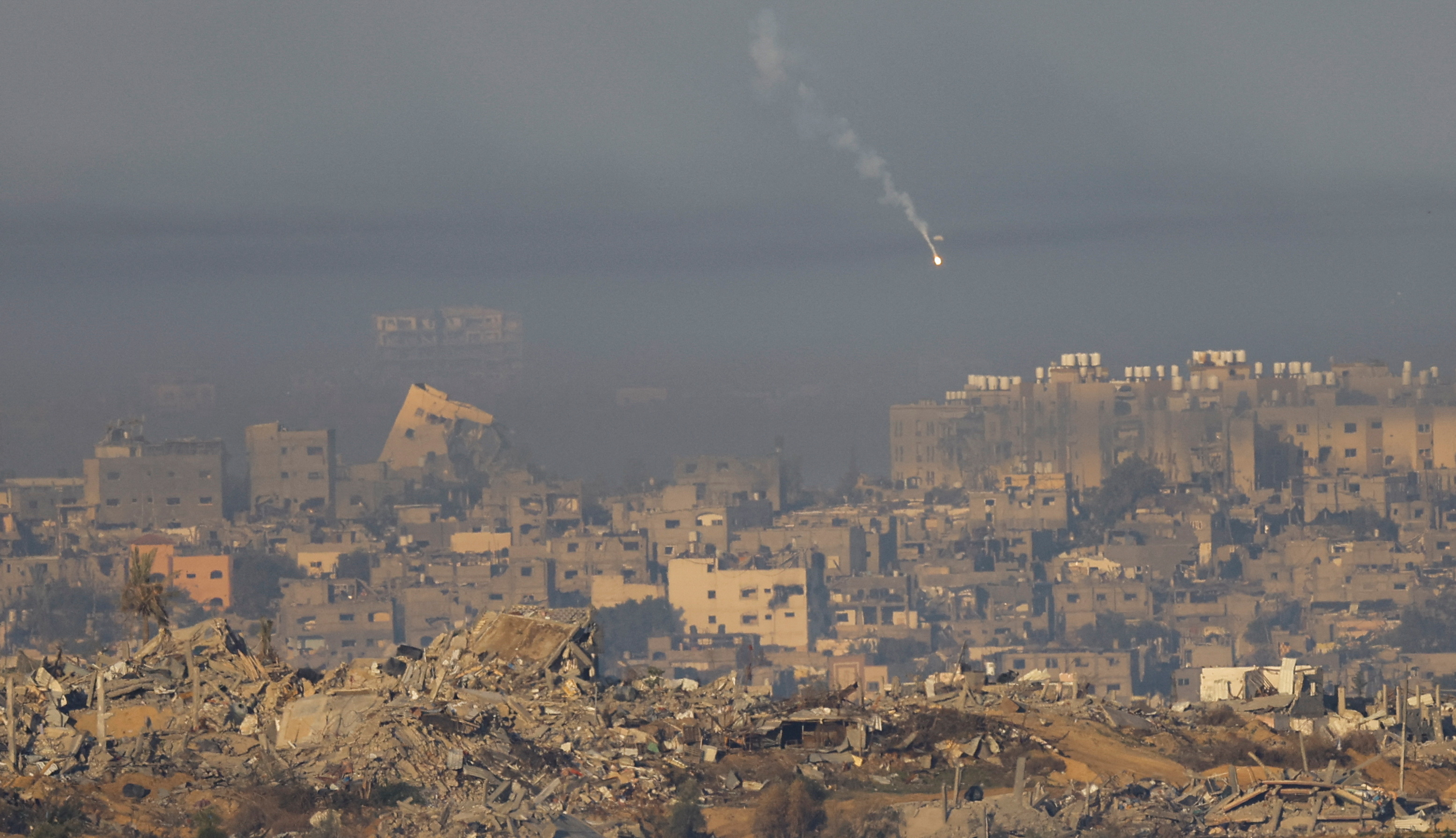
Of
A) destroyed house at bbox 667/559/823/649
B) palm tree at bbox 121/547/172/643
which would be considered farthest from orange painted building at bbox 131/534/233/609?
palm tree at bbox 121/547/172/643

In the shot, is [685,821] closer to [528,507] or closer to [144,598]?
[144,598]

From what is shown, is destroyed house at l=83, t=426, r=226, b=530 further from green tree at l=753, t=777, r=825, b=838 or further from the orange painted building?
green tree at l=753, t=777, r=825, b=838

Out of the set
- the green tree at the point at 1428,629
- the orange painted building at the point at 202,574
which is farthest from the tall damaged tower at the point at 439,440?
the green tree at the point at 1428,629

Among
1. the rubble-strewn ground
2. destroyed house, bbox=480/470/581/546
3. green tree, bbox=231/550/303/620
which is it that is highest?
destroyed house, bbox=480/470/581/546

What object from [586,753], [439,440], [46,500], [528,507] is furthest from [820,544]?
[586,753]

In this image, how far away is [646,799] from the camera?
90.8 ft

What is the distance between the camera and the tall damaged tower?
179 meters

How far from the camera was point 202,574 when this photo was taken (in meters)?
143

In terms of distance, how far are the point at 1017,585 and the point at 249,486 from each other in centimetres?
5121

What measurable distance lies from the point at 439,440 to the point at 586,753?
155733 millimetres

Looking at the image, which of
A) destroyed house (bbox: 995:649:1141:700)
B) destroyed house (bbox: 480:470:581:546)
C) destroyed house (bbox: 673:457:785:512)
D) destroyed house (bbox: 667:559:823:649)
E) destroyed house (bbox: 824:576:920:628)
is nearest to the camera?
destroyed house (bbox: 995:649:1141:700)

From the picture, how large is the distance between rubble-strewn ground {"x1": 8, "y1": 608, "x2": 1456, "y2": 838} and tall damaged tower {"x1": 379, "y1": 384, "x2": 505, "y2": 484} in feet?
471

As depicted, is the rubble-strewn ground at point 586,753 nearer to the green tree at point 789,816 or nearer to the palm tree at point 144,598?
the green tree at point 789,816

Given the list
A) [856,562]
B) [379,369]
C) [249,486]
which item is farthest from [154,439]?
[856,562]
